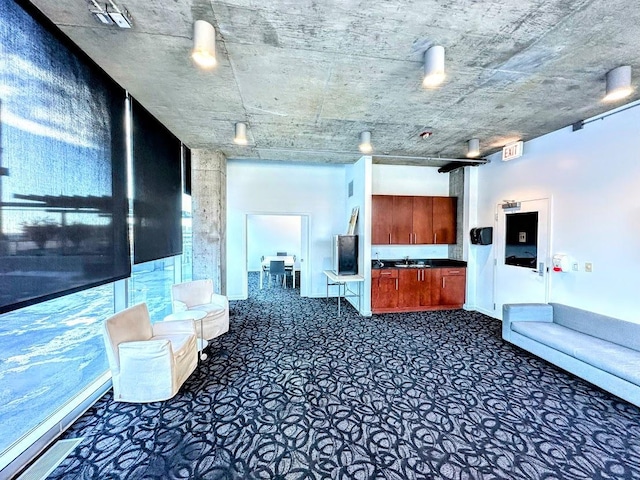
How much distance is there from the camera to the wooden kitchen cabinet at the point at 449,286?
5.20 metres

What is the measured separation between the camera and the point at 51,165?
1.84 meters

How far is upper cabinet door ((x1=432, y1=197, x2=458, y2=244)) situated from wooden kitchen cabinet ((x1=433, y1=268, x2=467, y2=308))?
0.74 meters

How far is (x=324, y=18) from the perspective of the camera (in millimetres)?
1740

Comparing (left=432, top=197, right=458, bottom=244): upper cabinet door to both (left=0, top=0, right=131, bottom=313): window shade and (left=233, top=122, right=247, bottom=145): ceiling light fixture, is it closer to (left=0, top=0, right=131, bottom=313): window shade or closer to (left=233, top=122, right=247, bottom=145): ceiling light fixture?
(left=233, top=122, right=247, bottom=145): ceiling light fixture

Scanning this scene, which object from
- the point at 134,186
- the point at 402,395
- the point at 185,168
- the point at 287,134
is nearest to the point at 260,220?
the point at 185,168

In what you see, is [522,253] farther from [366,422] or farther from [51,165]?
[51,165]

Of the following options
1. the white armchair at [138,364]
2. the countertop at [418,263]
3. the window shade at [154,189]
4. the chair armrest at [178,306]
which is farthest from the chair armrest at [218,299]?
the countertop at [418,263]

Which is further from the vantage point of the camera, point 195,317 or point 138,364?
point 195,317

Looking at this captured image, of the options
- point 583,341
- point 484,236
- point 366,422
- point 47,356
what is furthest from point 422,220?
point 47,356

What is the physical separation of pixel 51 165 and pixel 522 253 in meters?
5.90

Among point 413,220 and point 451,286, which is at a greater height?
point 413,220

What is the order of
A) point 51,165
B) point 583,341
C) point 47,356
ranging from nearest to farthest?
point 51,165 < point 47,356 < point 583,341

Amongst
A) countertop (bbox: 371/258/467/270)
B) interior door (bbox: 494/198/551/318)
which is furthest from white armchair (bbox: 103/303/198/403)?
interior door (bbox: 494/198/551/318)

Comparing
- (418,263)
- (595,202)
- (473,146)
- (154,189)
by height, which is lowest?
(418,263)
